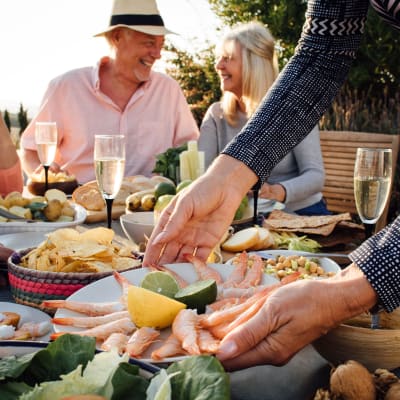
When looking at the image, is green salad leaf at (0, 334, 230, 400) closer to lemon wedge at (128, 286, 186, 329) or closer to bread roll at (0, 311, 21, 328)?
lemon wedge at (128, 286, 186, 329)

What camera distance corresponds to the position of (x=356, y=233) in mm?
2010

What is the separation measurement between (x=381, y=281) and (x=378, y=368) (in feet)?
0.46

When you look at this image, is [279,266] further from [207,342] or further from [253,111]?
[253,111]

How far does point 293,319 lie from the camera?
37.2 inches

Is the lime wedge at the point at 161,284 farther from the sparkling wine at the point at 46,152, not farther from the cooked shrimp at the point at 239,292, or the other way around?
the sparkling wine at the point at 46,152

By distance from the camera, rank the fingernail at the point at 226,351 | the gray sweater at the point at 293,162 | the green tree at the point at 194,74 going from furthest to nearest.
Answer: the green tree at the point at 194,74, the gray sweater at the point at 293,162, the fingernail at the point at 226,351

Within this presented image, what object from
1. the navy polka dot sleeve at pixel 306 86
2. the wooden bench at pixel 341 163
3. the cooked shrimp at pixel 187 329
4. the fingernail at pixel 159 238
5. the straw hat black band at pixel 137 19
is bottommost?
the wooden bench at pixel 341 163

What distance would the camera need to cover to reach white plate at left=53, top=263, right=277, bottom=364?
40.9 inches

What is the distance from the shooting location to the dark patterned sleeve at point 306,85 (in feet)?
5.07

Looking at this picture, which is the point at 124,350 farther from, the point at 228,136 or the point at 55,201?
the point at 228,136

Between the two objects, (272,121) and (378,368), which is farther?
(272,121)

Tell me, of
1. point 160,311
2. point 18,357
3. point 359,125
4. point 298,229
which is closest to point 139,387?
point 18,357

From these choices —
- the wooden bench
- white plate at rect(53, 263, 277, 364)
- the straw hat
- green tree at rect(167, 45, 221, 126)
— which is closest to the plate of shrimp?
white plate at rect(53, 263, 277, 364)

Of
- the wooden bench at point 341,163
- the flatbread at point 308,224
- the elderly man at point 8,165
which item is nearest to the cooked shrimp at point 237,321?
the flatbread at point 308,224
